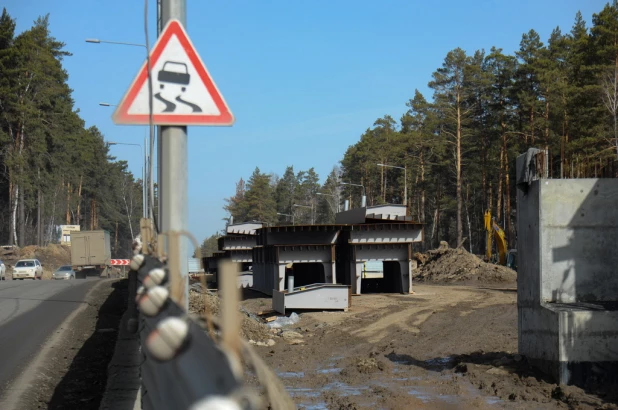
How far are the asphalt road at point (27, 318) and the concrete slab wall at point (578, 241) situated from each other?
9201 millimetres

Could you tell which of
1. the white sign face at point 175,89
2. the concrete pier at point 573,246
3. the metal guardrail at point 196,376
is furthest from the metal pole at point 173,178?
the concrete pier at point 573,246

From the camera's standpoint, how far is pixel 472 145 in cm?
7231

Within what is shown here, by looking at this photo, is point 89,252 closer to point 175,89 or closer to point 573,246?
point 573,246

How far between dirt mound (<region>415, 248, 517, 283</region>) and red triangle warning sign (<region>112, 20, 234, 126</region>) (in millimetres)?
43775

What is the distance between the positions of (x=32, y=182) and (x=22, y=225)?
4.52 m

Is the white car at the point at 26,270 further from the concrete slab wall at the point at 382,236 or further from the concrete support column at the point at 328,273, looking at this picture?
the concrete slab wall at the point at 382,236

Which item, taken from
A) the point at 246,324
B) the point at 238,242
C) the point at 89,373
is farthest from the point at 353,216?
the point at 89,373

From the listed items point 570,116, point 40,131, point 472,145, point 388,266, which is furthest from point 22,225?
point 570,116

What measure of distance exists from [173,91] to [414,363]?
41.5 feet

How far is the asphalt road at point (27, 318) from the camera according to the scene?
12305mm

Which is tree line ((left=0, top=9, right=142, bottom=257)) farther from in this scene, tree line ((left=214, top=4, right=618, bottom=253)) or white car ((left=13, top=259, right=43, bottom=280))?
tree line ((left=214, top=4, right=618, bottom=253))

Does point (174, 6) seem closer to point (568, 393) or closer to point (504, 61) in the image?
point (568, 393)

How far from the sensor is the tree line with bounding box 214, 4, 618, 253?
46938 mm

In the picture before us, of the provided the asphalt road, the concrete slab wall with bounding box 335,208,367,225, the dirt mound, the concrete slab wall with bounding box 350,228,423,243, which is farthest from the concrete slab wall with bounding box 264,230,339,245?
the dirt mound
